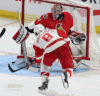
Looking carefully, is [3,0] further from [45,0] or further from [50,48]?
[50,48]

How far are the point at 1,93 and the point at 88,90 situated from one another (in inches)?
25.2

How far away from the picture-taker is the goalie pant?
1194mm

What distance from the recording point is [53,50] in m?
1.20

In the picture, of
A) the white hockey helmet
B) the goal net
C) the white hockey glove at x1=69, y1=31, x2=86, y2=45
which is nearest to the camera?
the white hockey helmet

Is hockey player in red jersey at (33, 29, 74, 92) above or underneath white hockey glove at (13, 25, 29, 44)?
underneath

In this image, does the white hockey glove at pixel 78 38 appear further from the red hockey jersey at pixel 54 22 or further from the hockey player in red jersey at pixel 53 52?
the hockey player in red jersey at pixel 53 52

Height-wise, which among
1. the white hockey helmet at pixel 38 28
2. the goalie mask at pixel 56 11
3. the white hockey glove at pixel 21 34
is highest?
the goalie mask at pixel 56 11

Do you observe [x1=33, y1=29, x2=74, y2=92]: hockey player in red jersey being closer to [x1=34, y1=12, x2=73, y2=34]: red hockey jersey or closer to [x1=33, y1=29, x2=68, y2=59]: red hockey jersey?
[x1=33, y1=29, x2=68, y2=59]: red hockey jersey

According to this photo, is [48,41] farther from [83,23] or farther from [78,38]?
[83,23]

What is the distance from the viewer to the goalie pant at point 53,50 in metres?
1.19

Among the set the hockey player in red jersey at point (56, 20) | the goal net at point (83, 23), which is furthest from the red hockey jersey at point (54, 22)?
the goal net at point (83, 23)

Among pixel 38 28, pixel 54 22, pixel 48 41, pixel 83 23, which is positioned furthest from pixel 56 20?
pixel 83 23

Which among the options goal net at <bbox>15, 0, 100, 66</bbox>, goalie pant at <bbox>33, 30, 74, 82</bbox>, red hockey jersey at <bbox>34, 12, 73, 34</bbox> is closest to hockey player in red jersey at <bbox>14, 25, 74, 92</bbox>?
goalie pant at <bbox>33, 30, 74, 82</bbox>

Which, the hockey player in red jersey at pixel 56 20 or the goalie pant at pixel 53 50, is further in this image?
the hockey player in red jersey at pixel 56 20
